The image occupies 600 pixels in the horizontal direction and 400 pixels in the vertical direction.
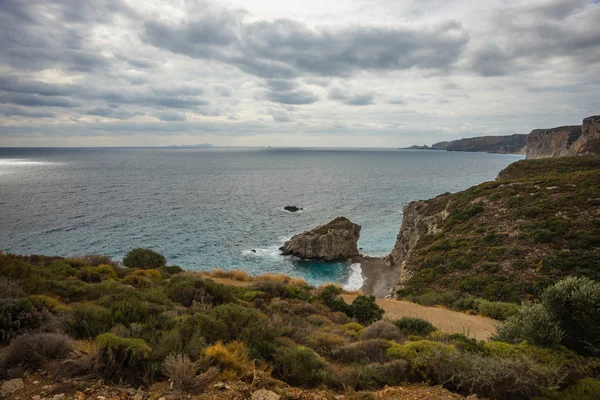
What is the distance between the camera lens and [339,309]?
14.4m

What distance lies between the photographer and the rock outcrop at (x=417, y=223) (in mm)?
36219

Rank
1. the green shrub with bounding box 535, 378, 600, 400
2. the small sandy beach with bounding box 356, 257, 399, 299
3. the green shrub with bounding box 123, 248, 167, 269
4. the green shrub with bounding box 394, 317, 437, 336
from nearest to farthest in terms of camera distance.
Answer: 1. the green shrub with bounding box 535, 378, 600, 400
2. the green shrub with bounding box 394, 317, 437, 336
3. the green shrub with bounding box 123, 248, 167, 269
4. the small sandy beach with bounding box 356, 257, 399, 299

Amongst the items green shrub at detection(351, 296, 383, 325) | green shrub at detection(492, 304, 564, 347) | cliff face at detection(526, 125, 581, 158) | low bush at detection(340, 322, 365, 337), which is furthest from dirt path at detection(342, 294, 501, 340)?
cliff face at detection(526, 125, 581, 158)

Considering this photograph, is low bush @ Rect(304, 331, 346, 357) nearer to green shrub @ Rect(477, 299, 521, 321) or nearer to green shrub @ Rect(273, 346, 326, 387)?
green shrub @ Rect(273, 346, 326, 387)

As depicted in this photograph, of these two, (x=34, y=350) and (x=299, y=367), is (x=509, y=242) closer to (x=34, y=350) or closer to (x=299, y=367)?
(x=299, y=367)

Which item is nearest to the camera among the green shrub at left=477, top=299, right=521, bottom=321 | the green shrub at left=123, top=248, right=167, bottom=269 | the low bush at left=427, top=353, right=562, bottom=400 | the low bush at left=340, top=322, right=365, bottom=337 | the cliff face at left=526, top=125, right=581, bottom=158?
the low bush at left=427, top=353, right=562, bottom=400

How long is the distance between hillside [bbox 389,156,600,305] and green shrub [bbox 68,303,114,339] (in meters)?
17.2

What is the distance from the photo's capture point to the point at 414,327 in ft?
35.9

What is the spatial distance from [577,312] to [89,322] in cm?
1095

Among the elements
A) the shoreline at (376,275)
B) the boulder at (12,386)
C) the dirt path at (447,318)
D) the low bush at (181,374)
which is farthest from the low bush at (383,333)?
the shoreline at (376,275)

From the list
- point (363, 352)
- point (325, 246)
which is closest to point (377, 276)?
point (325, 246)

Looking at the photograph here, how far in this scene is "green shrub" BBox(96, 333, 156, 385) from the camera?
4996 mm

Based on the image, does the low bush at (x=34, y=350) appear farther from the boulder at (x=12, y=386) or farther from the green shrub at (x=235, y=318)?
the green shrub at (x=235, y=318)

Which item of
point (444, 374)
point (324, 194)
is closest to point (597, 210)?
point (444, 374)
